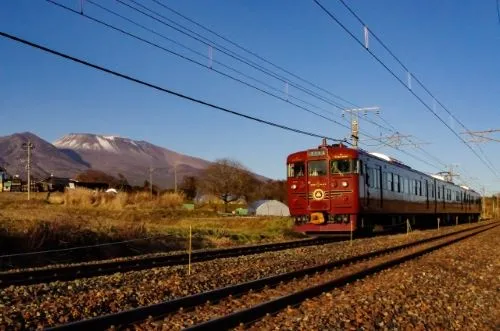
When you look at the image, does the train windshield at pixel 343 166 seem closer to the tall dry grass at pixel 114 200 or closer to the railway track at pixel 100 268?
the railway track at pixel 100 268

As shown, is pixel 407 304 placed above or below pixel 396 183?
below

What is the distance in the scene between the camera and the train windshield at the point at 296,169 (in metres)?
22.9

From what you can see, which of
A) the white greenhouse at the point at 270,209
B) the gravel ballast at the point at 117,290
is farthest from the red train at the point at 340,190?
the white greenhouse at the point at 270,209

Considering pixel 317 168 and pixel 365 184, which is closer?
pixel 365 184

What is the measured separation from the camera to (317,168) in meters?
22.5

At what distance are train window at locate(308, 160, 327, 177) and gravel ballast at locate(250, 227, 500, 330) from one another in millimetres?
9226

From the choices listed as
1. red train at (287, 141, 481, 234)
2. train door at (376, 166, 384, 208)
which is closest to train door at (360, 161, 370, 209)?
red train at (287, 141, 481, 234)

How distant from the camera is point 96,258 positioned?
1775cm

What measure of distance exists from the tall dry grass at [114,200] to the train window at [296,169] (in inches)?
1107

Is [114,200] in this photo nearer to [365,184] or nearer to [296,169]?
[296,169]

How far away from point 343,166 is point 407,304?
13.3m

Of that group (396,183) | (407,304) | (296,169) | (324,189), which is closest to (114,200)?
(396,183)

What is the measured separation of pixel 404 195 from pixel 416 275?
16668 mm

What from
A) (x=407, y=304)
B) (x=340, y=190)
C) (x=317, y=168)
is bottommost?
(x=407, y=304)
